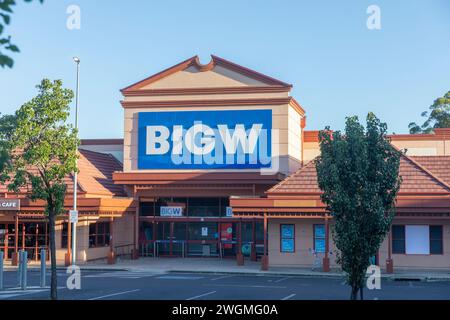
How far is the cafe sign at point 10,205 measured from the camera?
119ft

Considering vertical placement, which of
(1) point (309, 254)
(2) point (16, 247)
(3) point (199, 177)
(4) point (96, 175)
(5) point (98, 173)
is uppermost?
(5) point (98, 173)

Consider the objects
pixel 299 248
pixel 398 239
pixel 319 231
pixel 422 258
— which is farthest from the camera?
pixel 299 248

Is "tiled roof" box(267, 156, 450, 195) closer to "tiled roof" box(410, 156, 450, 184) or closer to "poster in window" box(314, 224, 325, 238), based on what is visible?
"tiled roof" box(410, 156, 450, 184)

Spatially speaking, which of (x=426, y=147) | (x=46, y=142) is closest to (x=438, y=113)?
(x=426, y=147)

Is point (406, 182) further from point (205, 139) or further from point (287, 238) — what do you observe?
point (205, 139)

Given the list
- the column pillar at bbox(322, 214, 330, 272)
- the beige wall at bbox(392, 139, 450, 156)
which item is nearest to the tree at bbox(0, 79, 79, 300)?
the column pillar at bbox(322, 214, 330, 272)

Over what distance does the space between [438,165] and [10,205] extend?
24.5 m

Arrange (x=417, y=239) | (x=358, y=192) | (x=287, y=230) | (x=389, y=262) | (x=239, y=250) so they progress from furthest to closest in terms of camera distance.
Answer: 1. (x=239, y=250)
2. (x=287, y=230)
3. (x=417, y=239)
4. (x=389, y=262)
5. (x=358, y=192)

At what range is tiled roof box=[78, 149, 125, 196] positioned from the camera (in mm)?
38656

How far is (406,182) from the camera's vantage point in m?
34.4
